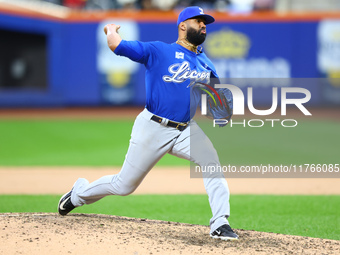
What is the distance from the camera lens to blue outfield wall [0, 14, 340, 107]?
18562 mm

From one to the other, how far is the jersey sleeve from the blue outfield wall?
13.9 meters

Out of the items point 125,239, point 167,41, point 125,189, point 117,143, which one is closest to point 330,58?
point 167,41

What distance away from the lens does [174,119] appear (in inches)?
184

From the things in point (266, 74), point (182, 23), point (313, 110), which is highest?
point (182, 23)

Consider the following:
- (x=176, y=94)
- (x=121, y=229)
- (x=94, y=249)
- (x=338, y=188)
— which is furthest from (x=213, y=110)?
(x=338, y=188)

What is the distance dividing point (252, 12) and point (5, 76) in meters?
8.58

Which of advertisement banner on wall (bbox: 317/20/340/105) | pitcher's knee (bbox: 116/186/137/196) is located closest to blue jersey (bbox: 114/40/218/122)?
pitcher's knee (bbox: 116/186/137/196)

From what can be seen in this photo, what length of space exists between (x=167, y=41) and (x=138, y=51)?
1439 centimetres

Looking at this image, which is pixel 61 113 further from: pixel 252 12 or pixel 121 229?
pixel 121 229

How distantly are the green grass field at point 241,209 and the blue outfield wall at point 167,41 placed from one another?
11.7m

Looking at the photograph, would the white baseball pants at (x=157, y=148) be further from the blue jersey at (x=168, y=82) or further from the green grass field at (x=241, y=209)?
the green grass field at (x=241, y=209)

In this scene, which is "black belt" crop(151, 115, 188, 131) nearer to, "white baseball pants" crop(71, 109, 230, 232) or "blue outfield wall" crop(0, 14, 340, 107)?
"white baseball pants" crop(71, 109, 230, 232)

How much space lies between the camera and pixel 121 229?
474 cm

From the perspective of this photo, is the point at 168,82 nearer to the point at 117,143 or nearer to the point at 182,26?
the point at 182,26
